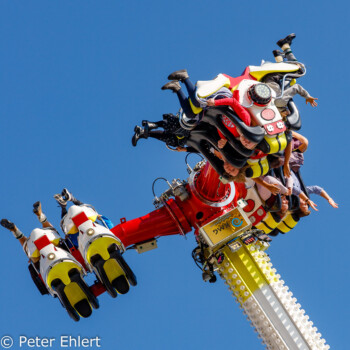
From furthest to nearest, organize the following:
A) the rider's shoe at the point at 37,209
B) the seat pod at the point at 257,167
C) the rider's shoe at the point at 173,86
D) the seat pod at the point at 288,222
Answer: the seat pod at the point at 288,222 < the rider's shoe at the point at 37,209 < the seat pod at the point at 257,167 < the rider's shoe at the point at 173,86

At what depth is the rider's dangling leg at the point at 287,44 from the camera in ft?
72.4

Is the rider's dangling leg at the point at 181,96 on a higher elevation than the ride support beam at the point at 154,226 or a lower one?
higher

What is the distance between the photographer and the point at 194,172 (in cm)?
2348

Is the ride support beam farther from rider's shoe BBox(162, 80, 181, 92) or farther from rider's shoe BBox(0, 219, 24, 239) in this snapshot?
rider's shoe BBox(162, 80, 181, 92)

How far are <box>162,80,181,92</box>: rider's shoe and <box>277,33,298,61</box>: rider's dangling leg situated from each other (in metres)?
3.19

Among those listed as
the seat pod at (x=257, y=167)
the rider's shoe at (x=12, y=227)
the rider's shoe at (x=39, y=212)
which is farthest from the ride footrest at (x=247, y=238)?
the rider's shoe at (x=12, y=227)

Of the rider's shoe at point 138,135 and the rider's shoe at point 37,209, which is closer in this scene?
the rider's shoe at point 138,135

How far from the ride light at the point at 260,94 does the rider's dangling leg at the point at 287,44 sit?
2.22m

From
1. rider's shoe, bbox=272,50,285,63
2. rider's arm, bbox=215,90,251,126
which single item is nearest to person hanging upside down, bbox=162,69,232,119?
rider's arm, bbox=215,90,251,126

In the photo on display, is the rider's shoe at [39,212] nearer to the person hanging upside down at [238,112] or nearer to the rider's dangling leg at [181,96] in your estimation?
the rider's dangling leg at [181,96]

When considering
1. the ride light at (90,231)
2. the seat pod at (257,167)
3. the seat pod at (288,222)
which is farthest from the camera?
the seat pod at (288,222)

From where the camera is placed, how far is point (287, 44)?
2230cm

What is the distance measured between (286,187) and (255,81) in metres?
3.14

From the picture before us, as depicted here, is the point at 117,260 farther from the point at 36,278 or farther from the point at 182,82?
the point at 182,82
